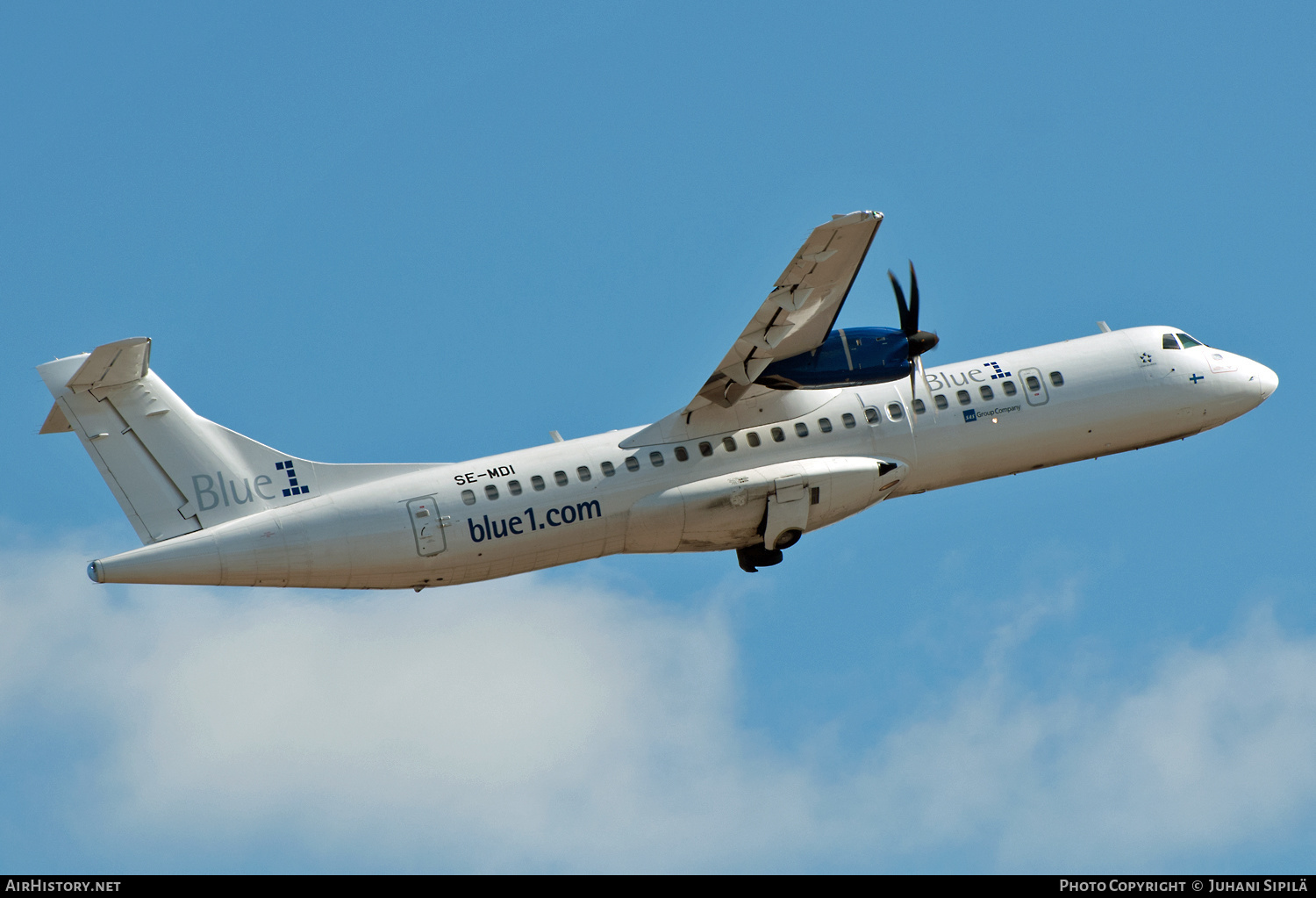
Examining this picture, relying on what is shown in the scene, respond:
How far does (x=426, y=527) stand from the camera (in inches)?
1120

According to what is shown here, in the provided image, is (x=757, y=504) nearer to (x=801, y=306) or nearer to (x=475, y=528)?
(x=801, y=306)

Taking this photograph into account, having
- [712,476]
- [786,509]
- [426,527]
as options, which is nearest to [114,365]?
[426,527]

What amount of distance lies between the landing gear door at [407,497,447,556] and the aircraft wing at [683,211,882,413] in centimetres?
536

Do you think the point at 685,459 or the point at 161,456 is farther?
the point at 685,459

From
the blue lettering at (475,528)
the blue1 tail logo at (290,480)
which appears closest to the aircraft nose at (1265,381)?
the blue lettering at (475,528)

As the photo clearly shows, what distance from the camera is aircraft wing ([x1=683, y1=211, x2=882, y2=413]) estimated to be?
27281 millimetres

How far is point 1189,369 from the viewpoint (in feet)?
111

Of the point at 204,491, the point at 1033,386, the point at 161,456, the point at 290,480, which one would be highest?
the point at 1033,386

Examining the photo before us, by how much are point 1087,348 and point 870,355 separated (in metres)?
6.18

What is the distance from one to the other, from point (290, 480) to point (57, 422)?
13.8 feet

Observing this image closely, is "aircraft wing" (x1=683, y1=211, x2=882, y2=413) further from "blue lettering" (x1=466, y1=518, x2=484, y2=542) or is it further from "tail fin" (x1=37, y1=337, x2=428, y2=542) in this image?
"tail fin" (x1=37, y1=337, x2=428, y2=542)

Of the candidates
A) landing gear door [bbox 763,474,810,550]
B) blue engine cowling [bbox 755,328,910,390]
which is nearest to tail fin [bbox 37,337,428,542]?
landing gear door [bbox 763,474,810,550]

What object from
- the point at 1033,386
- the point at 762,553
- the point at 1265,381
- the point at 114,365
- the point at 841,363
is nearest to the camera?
the point at 114,365
